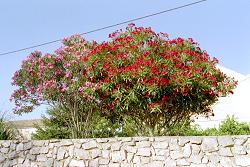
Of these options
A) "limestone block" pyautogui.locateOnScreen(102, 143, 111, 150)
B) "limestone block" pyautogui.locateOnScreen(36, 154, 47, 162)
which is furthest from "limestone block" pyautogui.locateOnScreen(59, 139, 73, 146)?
"limestone block" pyautogui.locateOnScreen(102, 143, 111, 150)

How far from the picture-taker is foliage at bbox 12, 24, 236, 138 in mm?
12477

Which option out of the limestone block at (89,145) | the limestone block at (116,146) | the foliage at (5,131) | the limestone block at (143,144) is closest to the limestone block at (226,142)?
the limestone block at (143,144)

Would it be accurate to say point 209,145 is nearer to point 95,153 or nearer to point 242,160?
point 242,160

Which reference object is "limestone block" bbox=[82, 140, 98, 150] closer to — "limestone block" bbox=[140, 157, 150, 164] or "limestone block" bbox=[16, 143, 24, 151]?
"limestone block" bbox=[140, 157, 150, 164]

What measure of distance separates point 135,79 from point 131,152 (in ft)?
7.33

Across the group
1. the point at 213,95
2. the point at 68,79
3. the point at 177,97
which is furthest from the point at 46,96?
the point at 213,95

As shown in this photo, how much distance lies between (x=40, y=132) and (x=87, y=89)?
21.7 ft

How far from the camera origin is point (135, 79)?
12570 millimetres

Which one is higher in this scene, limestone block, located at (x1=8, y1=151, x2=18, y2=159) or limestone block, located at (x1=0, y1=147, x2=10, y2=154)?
limestone block, located at (x1=0, y1=147, x2=10, y2=154)

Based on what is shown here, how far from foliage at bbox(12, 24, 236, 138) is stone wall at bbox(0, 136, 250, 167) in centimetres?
135

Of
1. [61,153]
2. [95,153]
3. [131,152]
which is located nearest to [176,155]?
[131,152]

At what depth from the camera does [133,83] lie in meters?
12.6

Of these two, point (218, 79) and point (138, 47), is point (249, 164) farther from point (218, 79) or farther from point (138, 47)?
point (138, 47)

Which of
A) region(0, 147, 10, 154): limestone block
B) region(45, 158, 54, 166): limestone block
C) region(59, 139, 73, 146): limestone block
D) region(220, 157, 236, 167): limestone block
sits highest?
region(59, 139, 73, 146): limestone block
